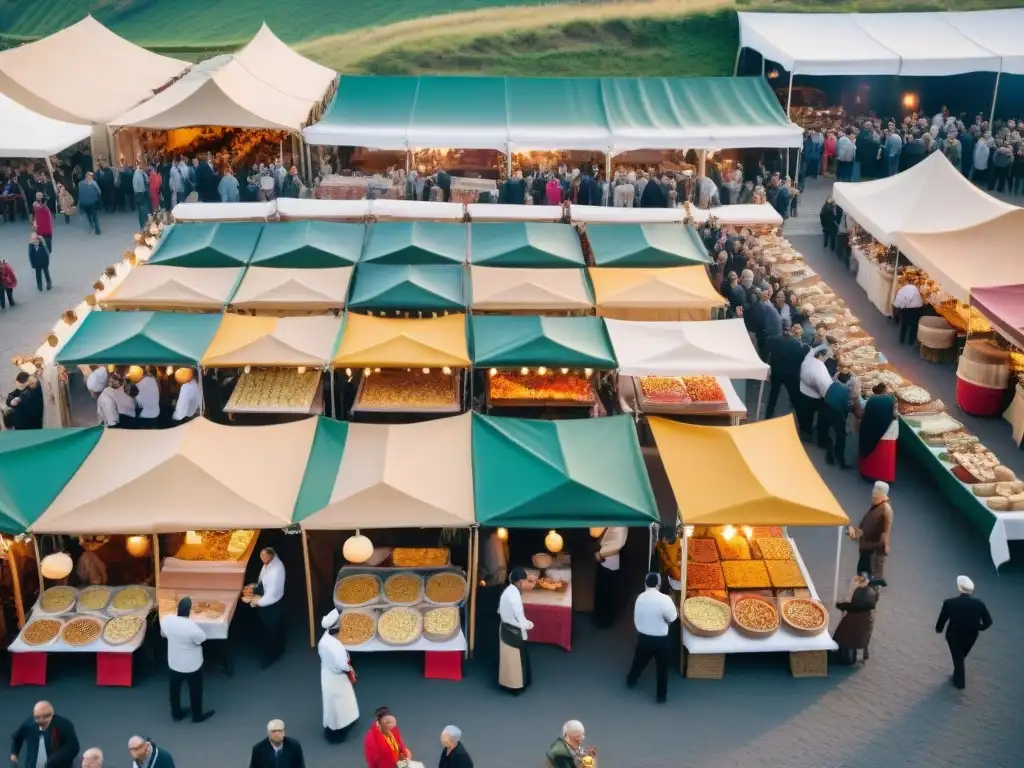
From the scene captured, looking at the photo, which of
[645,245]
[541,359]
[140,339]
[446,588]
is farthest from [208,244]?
[446,588]

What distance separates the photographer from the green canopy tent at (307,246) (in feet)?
45.2

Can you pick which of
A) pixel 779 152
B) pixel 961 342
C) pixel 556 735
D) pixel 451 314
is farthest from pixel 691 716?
pixel 779 152

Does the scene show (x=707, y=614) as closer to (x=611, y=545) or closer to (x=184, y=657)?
(x=611, y=545)

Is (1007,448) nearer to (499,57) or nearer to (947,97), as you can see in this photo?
(947,97)

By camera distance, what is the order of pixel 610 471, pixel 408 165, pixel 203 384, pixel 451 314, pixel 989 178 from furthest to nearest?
pixel 989 178 < pixel 408 165 < pixel 451 314 < pixel 203 384 < pixel 610 471

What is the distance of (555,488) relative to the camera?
8727 millimetres

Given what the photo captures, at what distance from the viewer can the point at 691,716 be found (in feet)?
27.3

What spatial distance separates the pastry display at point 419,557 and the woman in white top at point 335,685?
1338 mm

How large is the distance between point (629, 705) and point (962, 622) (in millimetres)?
2662

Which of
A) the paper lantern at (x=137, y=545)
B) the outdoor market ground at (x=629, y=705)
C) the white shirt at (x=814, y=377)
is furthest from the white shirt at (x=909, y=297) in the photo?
the paper lantern at (x=137, y=545)

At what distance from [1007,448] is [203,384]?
9041 millimetres

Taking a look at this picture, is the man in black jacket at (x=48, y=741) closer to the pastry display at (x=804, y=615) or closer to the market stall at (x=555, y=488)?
the market stall at (x=555, y=488)

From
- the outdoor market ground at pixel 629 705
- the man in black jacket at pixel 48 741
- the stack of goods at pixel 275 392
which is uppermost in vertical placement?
the stack of goods at pixel 275 392

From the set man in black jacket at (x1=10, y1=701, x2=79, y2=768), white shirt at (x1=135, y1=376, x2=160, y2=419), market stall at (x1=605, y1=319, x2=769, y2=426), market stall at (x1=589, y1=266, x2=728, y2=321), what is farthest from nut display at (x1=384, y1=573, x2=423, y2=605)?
market stall at (x1=589, y1=266, x2=728, y2=321)
